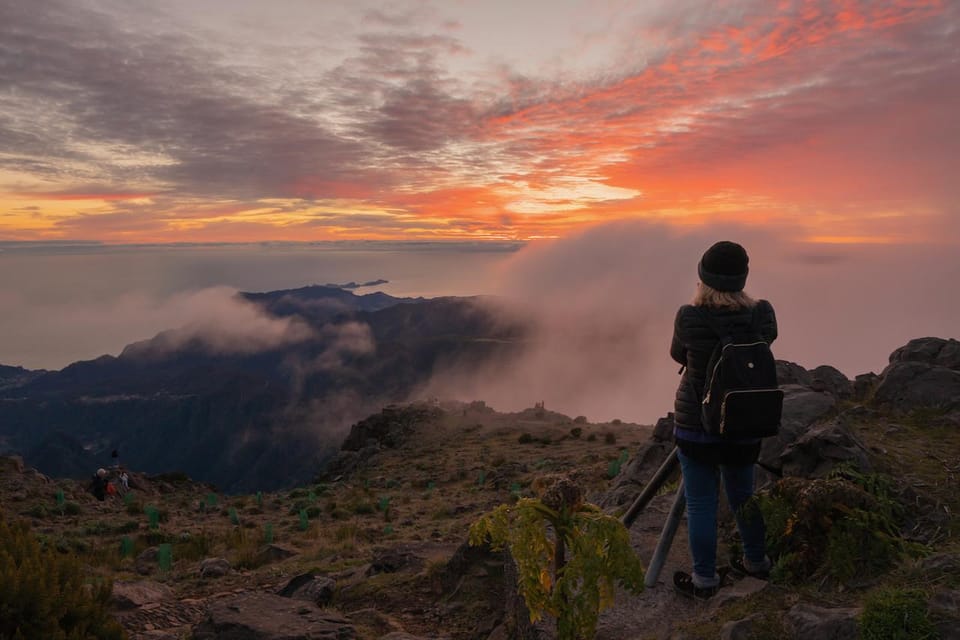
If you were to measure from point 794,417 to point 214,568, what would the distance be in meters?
8.75

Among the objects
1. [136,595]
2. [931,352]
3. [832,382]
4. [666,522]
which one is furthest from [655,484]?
[931,352]

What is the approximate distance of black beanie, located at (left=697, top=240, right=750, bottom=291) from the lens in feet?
14.8

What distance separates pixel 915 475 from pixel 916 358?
17.0ft

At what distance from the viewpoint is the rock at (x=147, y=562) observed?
35.0ft

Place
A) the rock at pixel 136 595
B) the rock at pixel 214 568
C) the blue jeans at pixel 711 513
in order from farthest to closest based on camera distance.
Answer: the rock at pixel 214 568
the rock at pixel 136 595
the blue jeans at pixel 711 513

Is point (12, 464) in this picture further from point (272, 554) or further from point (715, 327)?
point (715, 327)

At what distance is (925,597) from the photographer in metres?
3.40

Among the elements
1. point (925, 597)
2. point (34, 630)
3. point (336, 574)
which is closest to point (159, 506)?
point (336, 574)

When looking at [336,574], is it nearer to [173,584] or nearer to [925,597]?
[173,584]

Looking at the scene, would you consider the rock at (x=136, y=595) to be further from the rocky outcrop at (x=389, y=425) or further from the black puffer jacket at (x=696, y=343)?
the rocky outcrop at (x=389, y=425)

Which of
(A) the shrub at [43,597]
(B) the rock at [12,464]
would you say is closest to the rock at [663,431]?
(A) the shrub at [43,597]

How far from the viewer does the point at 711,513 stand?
4777 millimetres

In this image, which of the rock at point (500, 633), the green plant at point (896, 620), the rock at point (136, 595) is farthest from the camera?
the rock at point (136, 595)

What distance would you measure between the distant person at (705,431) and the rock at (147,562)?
963 centimetres
